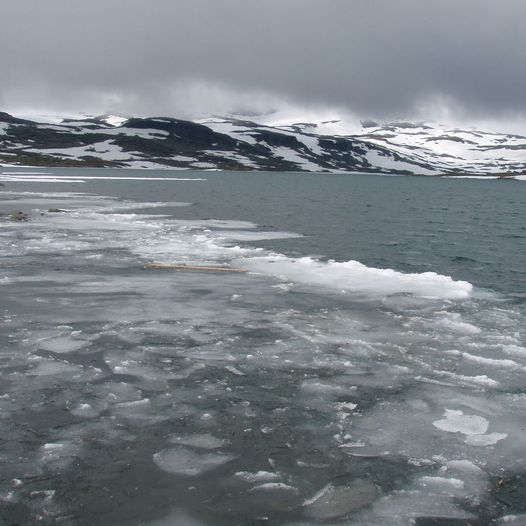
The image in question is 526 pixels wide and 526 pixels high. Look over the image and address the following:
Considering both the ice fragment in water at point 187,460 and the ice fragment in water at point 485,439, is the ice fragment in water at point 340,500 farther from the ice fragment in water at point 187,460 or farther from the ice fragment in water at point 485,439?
the ice fragment in water at point 485,439

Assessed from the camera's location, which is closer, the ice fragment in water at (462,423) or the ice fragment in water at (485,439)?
the ice fragment in water at (485,439)

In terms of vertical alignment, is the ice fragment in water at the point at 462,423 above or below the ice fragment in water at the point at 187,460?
above

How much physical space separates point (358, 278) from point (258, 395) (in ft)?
35.4

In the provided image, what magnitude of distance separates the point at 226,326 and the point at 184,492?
22.1ft

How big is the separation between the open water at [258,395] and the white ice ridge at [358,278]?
0.52ft

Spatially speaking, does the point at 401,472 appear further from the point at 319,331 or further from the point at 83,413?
the point at 319,331

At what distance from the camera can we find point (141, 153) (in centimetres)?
19312

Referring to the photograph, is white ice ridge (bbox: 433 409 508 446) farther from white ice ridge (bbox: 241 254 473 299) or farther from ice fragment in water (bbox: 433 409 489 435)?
white ice ridge (bbox: 241 254 473 299)

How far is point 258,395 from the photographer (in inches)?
379

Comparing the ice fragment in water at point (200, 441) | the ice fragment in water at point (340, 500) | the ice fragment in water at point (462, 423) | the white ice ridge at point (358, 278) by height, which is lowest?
the ice fragment in water at point (340, 500)

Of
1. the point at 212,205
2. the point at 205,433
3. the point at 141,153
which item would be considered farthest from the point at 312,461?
the point at 141,153

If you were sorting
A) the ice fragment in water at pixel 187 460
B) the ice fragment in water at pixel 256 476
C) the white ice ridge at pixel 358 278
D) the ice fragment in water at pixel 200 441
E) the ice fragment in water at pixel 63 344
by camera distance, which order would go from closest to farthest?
the ice fragment in water at pixel 256 476 < the ice fragment in water at pixel 187 460 < the ice fragment in water at pixel 200 441 < the ice fragment in water at pixel 63 344 < the white ice ridge at pixel 358 278

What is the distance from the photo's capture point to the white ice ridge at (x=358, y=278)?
17.9 m

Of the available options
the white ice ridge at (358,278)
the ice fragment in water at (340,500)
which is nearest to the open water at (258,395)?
the ice fragment in water at (340,500)
